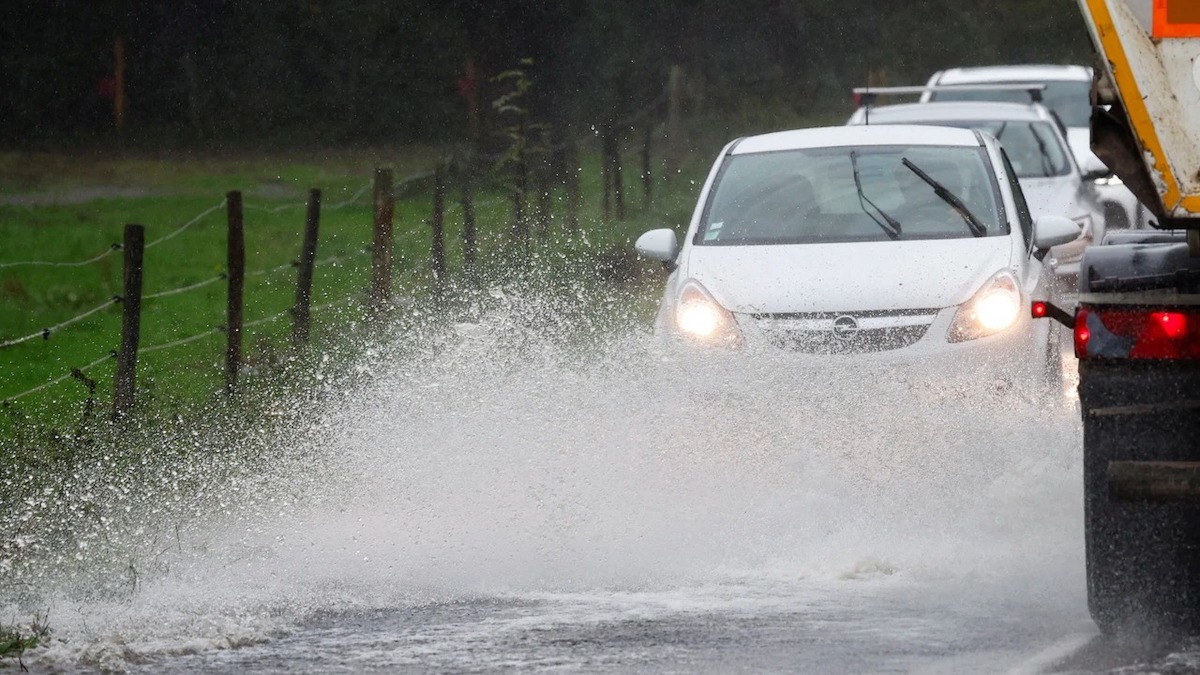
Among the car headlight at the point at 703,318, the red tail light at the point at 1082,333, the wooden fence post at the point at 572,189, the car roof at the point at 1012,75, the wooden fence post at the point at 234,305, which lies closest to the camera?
the red tail light at the point at 1082,333

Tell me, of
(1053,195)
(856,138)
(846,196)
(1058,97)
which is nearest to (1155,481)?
(846,196)

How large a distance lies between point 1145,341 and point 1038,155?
1072 centimetres

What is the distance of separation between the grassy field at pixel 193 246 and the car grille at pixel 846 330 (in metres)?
3.56

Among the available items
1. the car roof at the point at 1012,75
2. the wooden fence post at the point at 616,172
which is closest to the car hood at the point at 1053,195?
the car roof at the point at 1012,75

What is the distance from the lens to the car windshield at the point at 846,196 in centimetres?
1032

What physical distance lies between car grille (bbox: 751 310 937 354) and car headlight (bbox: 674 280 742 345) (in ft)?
0.50

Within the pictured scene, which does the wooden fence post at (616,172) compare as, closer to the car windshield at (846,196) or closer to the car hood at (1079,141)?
the car hood at (1079,141)

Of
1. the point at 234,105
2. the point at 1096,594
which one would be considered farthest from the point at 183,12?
the point at 1096,594

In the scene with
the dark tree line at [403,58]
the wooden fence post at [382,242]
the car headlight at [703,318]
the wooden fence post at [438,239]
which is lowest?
the car headlight at [703,318]

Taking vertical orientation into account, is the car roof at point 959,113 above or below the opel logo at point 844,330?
above

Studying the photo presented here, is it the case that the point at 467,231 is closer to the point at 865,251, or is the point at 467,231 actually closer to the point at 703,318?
the point at 865,251

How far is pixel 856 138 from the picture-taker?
11312 millimetres

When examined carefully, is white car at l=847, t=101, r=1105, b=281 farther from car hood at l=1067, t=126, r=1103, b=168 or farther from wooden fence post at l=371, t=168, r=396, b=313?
wooden fence post at l=371, t=168, r=396, b=313

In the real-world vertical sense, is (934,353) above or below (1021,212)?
below
